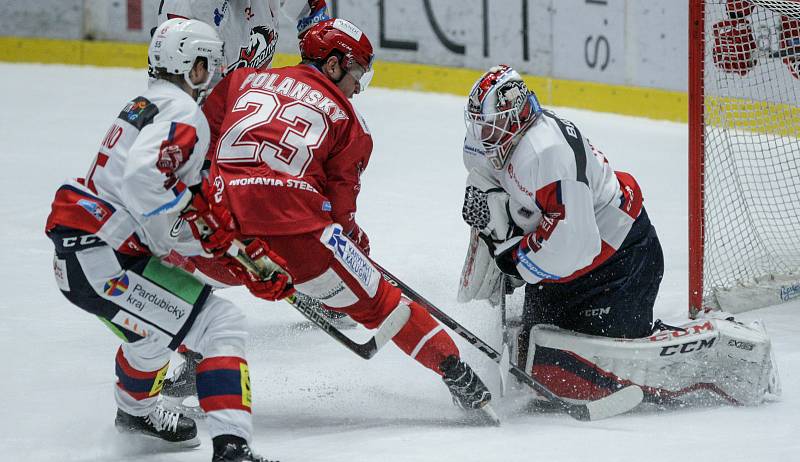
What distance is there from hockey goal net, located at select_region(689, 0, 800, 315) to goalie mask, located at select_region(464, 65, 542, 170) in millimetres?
1323

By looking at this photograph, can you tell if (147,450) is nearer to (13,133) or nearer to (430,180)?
(430,180)

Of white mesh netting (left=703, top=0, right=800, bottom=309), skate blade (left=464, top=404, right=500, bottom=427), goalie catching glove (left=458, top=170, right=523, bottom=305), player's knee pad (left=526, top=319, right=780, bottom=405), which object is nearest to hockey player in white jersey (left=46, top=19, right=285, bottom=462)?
skate blade (left=464, top=404, right=500, bottom=427)

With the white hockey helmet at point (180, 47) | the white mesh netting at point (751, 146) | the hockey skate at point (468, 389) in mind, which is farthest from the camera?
the white mesh netting at point (751, 146)

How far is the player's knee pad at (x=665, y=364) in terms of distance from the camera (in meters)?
3.29

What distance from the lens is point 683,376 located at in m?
3.34

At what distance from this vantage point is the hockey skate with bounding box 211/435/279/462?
99.5 inches

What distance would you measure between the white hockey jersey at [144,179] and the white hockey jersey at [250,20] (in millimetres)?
1652

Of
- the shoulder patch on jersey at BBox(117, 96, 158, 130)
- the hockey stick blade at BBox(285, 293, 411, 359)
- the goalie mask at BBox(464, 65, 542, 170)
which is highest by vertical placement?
the shoulder patch on jersey at BBox(117, 96, 158, 130)

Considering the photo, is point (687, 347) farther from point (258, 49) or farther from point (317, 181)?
point (258, 49)

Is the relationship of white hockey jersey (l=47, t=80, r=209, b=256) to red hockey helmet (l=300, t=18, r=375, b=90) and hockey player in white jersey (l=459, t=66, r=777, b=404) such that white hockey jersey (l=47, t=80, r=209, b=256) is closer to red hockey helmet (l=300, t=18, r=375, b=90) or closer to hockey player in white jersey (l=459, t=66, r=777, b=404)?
red hockey helmet (l=300, t=18, r=375, b=90)

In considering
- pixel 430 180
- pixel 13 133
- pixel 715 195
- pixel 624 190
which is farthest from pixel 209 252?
pixel 13 133

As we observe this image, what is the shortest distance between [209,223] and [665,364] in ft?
4.82

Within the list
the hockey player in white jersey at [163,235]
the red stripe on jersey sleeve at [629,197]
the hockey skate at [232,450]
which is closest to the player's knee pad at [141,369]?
the hockey player in white jersey at [163,235]

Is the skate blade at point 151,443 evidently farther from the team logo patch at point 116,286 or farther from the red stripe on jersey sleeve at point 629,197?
the red stripe on jersey sleeve at point 629,197
